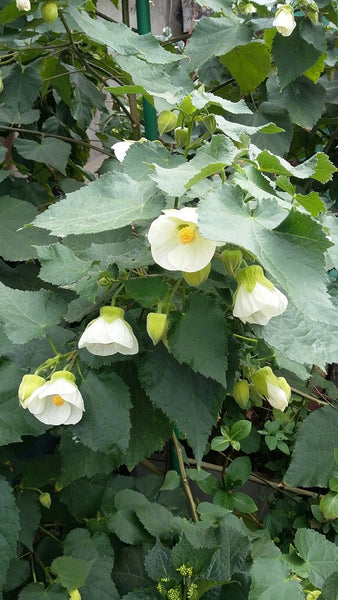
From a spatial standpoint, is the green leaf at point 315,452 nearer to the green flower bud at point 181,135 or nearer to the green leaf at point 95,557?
the green leaf at point 95,557

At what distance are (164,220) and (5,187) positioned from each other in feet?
2.57

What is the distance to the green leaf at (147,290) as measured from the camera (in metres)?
0.50

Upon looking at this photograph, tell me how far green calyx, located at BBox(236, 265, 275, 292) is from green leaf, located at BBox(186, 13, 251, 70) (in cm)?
68

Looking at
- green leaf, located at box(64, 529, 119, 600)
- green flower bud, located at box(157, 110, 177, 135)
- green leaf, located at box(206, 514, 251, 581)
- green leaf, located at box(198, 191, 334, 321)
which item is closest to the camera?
→ green leaf, located at box(198, 191, 334, 321)

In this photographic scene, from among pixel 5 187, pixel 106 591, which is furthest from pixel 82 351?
pixel 5 187

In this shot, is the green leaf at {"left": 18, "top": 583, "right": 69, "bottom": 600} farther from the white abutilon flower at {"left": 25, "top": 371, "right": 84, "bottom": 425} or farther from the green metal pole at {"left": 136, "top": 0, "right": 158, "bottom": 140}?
the green metal pole at {"left": 136, "top": 0, "right": 158, "bottom": 140}

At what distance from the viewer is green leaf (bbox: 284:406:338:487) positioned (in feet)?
3.03

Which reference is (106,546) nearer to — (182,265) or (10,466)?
(10,466)

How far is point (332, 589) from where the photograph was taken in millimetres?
671

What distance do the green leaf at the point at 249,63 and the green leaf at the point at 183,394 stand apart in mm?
707

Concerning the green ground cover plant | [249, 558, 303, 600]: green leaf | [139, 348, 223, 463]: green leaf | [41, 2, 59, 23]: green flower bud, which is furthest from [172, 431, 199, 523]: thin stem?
[41, 2, 59, 23]: green flower bud

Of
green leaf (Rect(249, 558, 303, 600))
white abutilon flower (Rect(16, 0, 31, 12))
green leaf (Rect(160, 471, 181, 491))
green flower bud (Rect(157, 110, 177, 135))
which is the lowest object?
green leaf (Rect(160, 471, 181, 491))

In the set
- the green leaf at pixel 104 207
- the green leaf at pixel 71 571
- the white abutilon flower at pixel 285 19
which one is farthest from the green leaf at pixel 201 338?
the white abutilon flower at pixel 285 19

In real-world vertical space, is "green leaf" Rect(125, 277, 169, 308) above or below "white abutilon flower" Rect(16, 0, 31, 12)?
below
